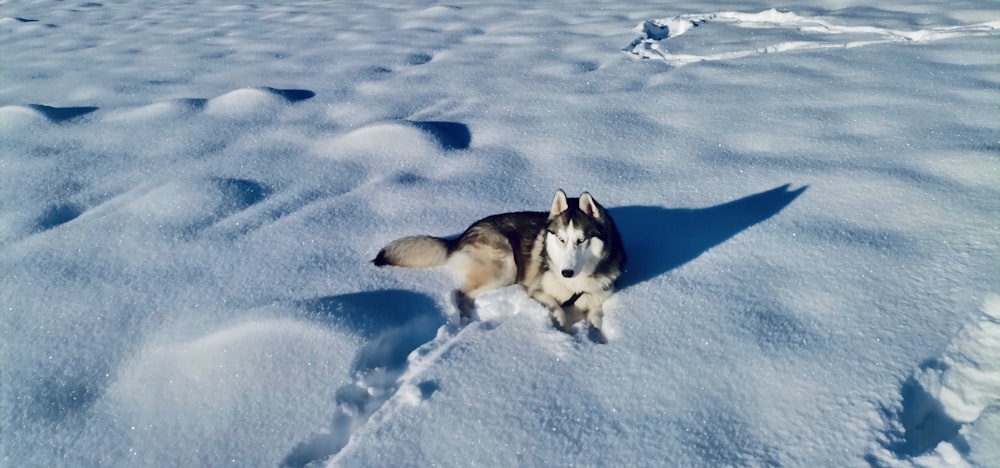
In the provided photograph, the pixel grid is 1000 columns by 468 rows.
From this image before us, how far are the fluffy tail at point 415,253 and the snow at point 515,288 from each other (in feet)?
0.28

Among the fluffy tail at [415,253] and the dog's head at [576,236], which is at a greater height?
the dog's head at [576,236]

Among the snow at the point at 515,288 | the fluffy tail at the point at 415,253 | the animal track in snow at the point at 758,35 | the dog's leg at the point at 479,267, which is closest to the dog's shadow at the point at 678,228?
the snow at the point at 515,288

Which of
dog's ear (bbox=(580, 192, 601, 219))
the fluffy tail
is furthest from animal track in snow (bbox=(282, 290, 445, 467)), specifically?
dog's ear (bbox=(580, 192, 601, 219))

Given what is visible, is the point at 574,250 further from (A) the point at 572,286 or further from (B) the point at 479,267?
(B) the point at 479,267

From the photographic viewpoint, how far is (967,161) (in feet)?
13.1

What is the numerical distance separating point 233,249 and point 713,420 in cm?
295

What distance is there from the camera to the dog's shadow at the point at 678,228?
3477 millimetres

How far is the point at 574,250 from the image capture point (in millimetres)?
3119

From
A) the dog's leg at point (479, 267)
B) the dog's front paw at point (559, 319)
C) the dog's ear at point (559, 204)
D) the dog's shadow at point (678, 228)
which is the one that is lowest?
the dog's front paw at point (559, 319)

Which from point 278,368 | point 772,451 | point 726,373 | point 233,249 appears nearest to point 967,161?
point 726,373

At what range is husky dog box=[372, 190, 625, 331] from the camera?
316cm

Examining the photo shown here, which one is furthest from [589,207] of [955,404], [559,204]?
[955,404]

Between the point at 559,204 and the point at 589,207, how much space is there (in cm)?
17

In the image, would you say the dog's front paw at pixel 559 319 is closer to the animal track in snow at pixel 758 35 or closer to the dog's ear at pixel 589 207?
the dog's ear at pixel 589 207
